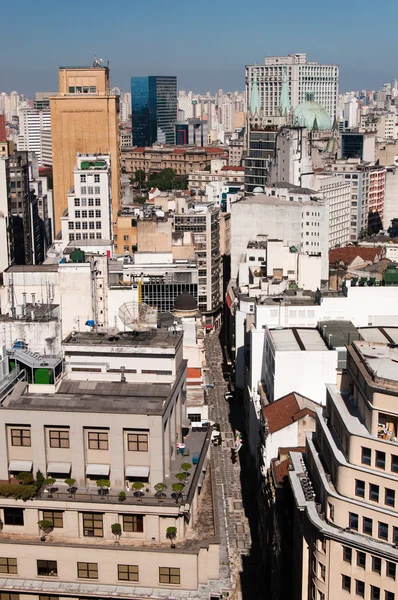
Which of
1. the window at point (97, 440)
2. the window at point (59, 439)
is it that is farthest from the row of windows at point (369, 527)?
the window at point (59, 439)

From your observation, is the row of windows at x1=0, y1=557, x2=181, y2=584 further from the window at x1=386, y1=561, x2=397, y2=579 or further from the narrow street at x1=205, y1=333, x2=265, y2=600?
the narrow street at x1=205, y1=333, x2=265, y2=600

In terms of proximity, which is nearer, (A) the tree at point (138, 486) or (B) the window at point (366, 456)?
(A) the tree at point (138, 486)

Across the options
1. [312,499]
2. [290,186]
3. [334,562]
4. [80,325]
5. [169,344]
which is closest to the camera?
[334,562]

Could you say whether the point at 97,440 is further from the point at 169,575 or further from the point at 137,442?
the point at 169,575

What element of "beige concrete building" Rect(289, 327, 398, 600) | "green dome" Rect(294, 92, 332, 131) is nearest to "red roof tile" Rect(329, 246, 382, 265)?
"beige concrete building" Rect(289, 327, 398, 600)

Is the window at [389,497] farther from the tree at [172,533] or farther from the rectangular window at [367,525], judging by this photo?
the tree at [172,533]

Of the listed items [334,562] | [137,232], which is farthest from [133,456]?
[137,232]

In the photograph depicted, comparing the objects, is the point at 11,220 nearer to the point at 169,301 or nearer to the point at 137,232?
the point at 137,232
